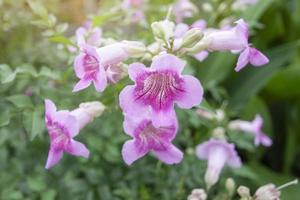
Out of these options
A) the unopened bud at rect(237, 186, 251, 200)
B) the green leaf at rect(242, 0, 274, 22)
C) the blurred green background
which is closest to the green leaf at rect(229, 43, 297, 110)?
the blurred green background

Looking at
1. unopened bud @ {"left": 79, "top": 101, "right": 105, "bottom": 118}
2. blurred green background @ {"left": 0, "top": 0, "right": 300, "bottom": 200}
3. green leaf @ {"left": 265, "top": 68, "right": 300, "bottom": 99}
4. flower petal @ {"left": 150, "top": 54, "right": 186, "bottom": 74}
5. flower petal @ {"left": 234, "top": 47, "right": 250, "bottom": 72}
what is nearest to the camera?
flower petal @ {"left": 150, "top": 54, "right": 186, "bottom": 74}

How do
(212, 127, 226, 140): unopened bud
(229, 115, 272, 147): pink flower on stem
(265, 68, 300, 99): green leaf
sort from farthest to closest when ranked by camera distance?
(265, 68, 300, 99): green leaf → (229, 115, 272, 147): pink flower on stem → (212, 127, 226, 140): unopened bud

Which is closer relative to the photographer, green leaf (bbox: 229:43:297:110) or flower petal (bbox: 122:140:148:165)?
flower petal (bbox: 122:140:148:165)

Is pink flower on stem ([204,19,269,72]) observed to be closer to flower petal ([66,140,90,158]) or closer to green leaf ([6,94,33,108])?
flower petal ([66,140,90,158])

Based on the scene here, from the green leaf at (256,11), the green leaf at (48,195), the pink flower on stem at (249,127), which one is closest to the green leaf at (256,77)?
the green leaf at (256,11)

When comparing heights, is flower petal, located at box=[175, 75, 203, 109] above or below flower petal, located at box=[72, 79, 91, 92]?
above

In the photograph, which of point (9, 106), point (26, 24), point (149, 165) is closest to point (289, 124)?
point (149, 165)

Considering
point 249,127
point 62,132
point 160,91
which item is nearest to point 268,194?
point 160,91

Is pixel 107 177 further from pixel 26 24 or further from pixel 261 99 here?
pixel 261 99
